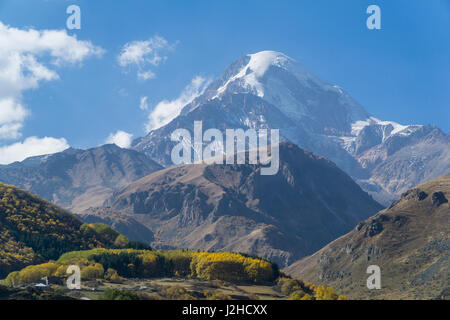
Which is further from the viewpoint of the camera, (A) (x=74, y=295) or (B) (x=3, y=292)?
(A) (x=74, y=295)

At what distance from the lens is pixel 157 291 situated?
18900cm

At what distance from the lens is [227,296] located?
19262 cm
